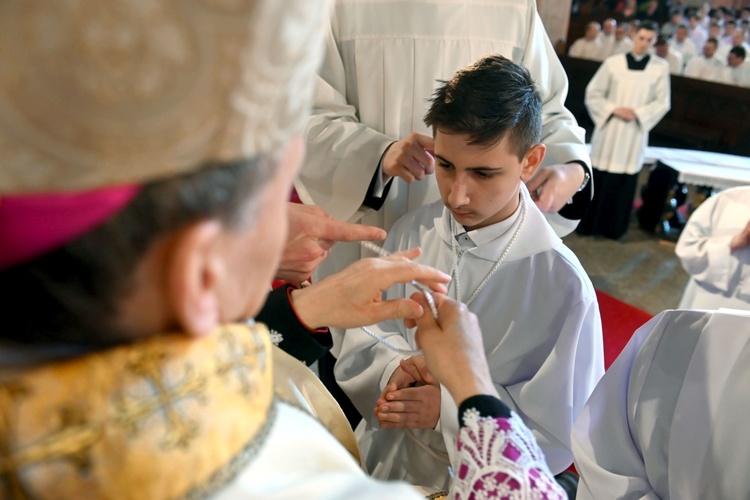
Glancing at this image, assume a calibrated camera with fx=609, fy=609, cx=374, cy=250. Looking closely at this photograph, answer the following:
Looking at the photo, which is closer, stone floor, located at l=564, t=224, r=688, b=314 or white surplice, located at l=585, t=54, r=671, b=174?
stone floor, located at l=564, t=224, r=688, b=314

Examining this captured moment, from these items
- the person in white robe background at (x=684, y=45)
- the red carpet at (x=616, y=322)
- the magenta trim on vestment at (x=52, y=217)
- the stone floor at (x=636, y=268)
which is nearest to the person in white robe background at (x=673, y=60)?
the person in white robe background at (x=684, y=45)

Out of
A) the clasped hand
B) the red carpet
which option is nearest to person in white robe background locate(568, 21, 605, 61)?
the red carpet

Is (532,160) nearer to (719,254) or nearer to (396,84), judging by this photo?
(396,84)

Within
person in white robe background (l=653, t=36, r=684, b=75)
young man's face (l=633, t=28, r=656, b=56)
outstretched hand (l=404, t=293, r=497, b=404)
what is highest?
young man's face (l=633, t=28, r=656, b=56)

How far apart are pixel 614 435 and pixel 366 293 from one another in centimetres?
83

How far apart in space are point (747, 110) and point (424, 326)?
9.67 meters

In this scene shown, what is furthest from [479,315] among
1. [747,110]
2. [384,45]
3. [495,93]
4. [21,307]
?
[747,110]

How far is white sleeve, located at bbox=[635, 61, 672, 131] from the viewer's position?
7367mm

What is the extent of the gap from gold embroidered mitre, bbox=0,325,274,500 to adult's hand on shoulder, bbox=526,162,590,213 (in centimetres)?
179

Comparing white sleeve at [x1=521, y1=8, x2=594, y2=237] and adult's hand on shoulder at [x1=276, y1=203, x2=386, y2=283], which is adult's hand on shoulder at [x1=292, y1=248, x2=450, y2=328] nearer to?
adult's hand on shoulder at [x1=276, y1=203, x2=386, y2=283]

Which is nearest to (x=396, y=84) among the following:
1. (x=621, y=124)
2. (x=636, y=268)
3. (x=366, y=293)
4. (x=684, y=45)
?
(x=366, y=293)

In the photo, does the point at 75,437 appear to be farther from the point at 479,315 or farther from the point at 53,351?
the point at 479,315

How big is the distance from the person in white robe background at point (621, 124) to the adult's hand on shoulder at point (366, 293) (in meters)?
6.19

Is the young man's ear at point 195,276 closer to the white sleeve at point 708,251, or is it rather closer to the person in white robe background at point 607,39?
the white sleeve at point 708,251
